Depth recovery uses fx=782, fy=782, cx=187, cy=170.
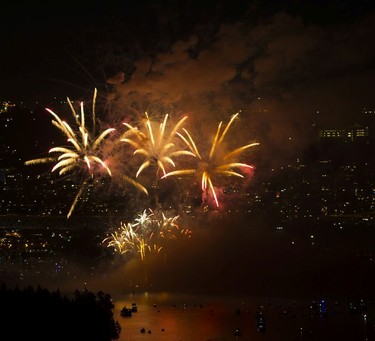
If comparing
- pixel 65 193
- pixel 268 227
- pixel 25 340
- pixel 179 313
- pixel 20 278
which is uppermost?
pixel 65 193

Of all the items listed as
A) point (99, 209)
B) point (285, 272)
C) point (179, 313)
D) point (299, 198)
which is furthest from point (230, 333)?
point (299, 198)

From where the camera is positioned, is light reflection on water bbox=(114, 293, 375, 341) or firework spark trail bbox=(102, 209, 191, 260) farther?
firework spark trail bbox=(102, 209, 191, 260)

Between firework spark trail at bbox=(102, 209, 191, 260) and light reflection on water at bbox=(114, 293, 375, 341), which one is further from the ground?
firework spark trail at bbox=(102, 209, 191, 260)

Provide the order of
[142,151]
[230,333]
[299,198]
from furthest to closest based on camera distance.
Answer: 1. [299,198]
2. [230,333]
3. [142,151]

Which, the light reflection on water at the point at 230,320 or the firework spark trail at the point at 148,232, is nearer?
the light reflection on water at the point at 230,320

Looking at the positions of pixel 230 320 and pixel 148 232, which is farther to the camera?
pixel 148 232

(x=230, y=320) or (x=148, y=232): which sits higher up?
(x=148, y=232)

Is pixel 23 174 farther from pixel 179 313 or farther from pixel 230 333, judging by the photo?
pixel 230 333

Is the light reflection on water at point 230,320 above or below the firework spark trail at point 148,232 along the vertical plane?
below
